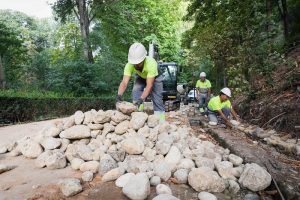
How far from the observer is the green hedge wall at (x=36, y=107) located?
8438 mm

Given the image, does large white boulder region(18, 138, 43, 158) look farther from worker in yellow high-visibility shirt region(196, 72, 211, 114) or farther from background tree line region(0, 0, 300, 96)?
worker in yellow high-visibility shirt region(196, 72, 211, 114)

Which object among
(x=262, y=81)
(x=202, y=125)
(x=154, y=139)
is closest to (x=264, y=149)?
(x=154, y=139)

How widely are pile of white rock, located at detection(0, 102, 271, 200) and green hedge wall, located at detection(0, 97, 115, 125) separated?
4.03 m

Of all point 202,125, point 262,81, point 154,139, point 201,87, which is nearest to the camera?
point 154,139

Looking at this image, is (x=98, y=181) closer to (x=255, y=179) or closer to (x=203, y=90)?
(x=255, y=179)

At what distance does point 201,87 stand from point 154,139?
592 centimetres

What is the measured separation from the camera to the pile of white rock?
3367 mm

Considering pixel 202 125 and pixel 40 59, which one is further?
pixel 40 59

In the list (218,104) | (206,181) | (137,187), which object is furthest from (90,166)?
(218,104)

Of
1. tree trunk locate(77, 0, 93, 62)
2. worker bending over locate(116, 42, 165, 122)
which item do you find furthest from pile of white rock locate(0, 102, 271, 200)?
tree trunk locate(77, 0, 93, 62)

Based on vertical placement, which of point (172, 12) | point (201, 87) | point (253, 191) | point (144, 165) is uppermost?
point (172, 12)

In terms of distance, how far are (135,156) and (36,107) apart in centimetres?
638

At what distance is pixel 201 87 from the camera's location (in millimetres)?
9883

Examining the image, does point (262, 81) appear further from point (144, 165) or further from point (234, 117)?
point (144, 165)
